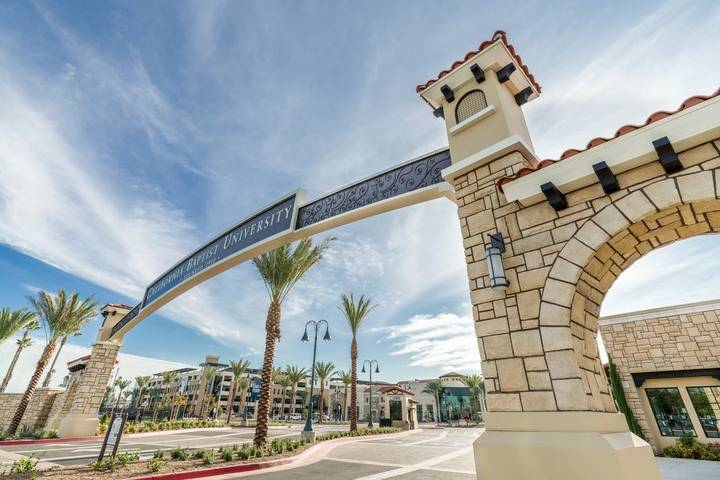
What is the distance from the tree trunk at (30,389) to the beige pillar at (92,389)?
8.15 ft

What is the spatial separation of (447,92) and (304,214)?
12.9 ft

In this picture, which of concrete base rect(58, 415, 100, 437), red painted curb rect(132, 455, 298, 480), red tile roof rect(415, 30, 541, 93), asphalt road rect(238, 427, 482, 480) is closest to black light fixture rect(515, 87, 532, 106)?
red tile roof rect(415, 30, 541, 93)

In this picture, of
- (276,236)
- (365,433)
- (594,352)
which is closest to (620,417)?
(594,352)

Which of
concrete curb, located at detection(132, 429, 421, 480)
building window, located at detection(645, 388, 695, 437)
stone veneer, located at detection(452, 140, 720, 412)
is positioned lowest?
concrete curb, located at detection(132, 429, 421, 480)

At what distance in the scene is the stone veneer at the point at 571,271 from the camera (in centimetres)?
300

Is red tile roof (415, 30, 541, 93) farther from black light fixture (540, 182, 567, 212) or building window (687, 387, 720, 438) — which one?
building window (687, 387, 720, 438)

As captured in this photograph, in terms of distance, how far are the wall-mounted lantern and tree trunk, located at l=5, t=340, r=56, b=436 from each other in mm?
24859

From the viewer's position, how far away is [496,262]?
3701mm

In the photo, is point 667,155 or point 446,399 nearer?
point 667,155

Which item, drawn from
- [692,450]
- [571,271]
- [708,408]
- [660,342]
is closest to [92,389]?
[571,271]

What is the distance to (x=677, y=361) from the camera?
12.3m

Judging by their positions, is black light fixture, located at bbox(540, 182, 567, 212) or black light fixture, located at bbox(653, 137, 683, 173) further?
black light fixture, located at bbox(540, 182, 567, 212)

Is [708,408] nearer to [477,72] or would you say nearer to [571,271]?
[571,271]

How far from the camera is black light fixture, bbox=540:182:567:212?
11.6ft
